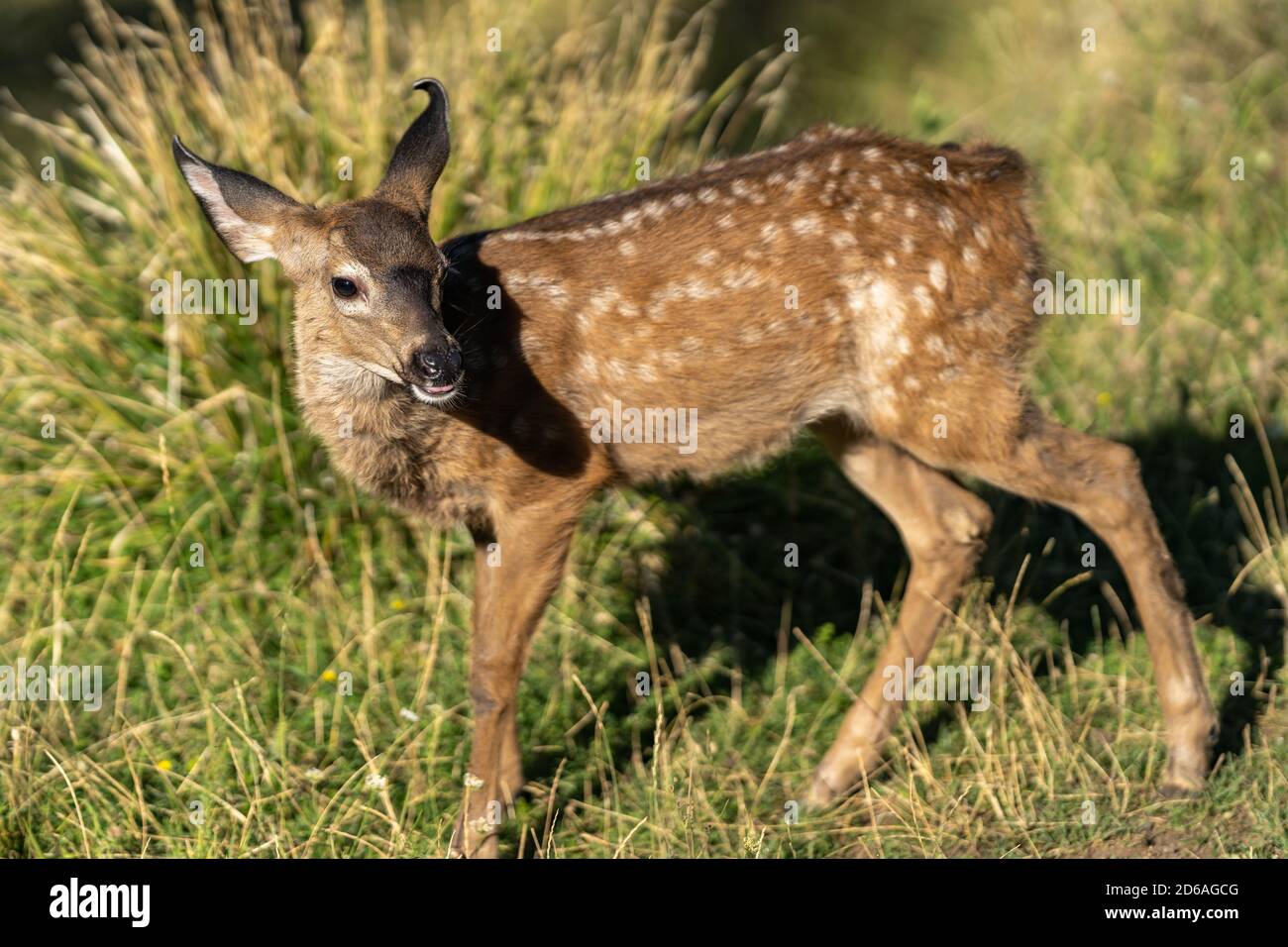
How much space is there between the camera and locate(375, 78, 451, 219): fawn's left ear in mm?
5160

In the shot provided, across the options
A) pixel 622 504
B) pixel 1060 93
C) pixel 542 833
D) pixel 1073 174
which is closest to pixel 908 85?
pixel 1060 93

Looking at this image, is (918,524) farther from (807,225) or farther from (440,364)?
(440,364)

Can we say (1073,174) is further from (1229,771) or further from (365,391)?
(365,391)

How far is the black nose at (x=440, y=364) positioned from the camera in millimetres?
4770

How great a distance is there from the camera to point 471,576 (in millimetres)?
6684

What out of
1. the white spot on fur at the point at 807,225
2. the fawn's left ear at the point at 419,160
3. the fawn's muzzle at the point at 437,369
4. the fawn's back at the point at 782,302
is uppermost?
the fawn's left ear at the point at 419,160

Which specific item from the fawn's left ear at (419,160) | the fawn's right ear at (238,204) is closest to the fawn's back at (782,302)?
the fawn's left ear at (419,160)

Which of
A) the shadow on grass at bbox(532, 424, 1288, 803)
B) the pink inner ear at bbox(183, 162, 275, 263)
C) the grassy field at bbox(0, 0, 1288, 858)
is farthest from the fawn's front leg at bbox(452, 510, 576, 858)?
the pink inner ear at bbox(183, 162, 275, 263)

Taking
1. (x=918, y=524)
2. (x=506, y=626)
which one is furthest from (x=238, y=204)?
(x=918, y=524)

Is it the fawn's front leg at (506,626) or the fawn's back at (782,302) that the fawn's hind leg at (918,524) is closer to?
the fawn's back at (782,302)

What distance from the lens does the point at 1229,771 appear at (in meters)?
5.41

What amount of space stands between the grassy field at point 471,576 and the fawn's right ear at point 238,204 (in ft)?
4.08

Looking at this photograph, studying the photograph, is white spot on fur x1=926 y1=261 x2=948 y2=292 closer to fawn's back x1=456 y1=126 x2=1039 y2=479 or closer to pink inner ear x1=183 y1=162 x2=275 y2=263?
fawn's back x1=456 y1=126 x2=1039 y2=479

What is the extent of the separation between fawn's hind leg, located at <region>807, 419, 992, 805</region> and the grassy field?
190mm
